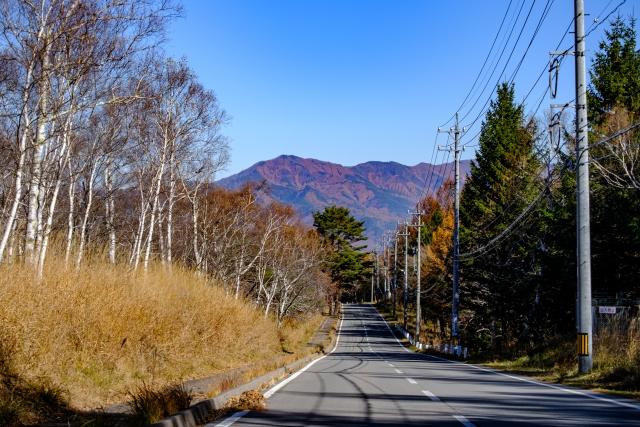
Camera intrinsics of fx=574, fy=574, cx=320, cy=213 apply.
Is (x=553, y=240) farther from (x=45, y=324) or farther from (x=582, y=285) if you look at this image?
(x=45, y=324)

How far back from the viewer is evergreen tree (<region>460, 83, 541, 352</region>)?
38.6 m

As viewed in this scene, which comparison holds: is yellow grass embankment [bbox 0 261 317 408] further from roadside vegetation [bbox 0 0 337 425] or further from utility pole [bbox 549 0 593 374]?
utility pole [bbox 549 0 593 374]

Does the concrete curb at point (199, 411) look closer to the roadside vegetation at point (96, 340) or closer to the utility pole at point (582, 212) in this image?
the roadside vegetation at point (96, 340)

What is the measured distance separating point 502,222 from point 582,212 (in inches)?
1018

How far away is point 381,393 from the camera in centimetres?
1181

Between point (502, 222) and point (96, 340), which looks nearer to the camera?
point (96, 340)

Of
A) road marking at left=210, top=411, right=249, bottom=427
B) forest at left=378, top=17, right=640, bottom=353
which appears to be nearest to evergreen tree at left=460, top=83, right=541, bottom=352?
forest at left=378, top=17, right=640, bottom=353

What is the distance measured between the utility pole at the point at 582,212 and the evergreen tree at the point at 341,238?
71237 millimetres

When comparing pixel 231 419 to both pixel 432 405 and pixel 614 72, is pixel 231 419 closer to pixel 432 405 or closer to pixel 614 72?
pixel 432 405

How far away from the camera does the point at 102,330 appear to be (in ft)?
38.0

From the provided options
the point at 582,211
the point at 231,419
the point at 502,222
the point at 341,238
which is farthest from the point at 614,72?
the point at 341,238

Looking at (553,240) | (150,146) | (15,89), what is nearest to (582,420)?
(15,89)

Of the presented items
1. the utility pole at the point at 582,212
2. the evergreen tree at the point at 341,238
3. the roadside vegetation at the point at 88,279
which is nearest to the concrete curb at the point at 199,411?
the roadside vegetation at the point at 88,279

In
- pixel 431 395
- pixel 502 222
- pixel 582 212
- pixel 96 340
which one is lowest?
pixel 431 395
